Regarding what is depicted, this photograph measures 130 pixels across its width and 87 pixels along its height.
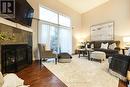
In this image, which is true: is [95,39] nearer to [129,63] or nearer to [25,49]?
[25,49]

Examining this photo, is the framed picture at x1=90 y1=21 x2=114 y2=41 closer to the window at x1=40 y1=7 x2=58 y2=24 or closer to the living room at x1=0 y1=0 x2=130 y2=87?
the living room at x1=0 y1=0 x2=130 y2=87

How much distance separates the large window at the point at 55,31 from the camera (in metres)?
8.34

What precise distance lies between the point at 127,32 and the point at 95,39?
2.77 m

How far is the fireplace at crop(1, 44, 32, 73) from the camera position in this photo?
429 cm

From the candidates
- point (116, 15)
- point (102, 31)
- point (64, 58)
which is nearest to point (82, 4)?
point (102, 31)

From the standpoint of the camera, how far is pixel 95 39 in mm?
10758

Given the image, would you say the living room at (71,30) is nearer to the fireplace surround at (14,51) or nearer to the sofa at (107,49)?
the fireplace surround at (14,51)

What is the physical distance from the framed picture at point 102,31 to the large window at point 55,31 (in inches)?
65.7

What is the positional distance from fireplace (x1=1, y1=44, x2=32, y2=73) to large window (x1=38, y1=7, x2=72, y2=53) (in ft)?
8.62

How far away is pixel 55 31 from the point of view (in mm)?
9273

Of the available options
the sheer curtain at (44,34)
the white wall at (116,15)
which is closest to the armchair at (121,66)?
the white wall at (116,15)

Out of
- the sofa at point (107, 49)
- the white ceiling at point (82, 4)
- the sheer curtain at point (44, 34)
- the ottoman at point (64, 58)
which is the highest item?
the white ceiling at point (82, 4)

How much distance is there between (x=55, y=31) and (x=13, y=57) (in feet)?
15.7

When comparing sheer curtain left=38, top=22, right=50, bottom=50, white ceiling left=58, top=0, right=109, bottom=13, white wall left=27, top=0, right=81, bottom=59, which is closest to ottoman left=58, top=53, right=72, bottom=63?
white wall left=27, top=0, right=81, bottom=59
